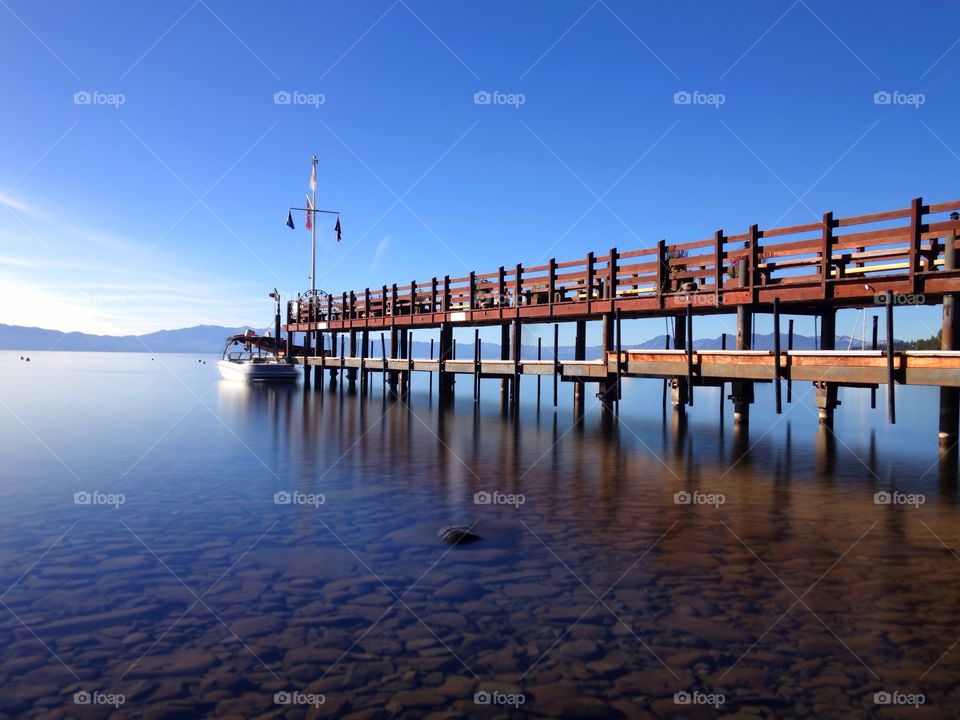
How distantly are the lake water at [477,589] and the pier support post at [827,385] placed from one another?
606 cm

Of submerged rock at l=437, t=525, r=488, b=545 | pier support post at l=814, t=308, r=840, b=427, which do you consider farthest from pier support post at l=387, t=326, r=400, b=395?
submerged rock at l=437, t=525, r=488, b=545

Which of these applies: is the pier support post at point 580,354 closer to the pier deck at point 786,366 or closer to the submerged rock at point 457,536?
the pier deck at point 786,366

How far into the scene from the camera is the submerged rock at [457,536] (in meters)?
10.3

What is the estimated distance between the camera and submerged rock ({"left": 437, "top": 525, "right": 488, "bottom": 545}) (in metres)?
10.3

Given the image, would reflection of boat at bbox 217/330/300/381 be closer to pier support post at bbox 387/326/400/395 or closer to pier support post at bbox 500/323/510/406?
pier support post at bbox 387/326/400/395

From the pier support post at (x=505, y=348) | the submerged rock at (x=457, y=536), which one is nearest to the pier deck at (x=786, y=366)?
the pier support post at (x=505, y=348)

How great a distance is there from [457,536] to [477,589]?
7.04 feet

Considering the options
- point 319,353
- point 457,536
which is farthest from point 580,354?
point 319,353

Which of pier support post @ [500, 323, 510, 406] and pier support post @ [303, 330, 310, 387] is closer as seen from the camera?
pier support post @ [500, 323, 510, 406]

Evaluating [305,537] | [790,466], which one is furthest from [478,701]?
[790,466]

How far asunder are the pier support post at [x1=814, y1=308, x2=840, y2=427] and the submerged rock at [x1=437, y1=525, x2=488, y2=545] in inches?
599

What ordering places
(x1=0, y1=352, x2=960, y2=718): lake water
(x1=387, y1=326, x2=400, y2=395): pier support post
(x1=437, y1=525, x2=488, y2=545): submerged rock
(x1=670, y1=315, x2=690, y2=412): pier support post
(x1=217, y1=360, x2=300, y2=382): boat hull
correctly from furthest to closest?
(x1=217, y1=360, x2=300, y2=382): boat hull
(x1=387, y1=326, x2=400, y2=395): pier support post
(x1=670, y1=315, x2=690, y2=412): pier support post
(x1=437, y1=525, x2=488, y2=545): submerged rock
(x1=0, y1=352, x2=960, y2=718): lake water

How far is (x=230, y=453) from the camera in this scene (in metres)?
20.2

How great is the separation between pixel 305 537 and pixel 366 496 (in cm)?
310
